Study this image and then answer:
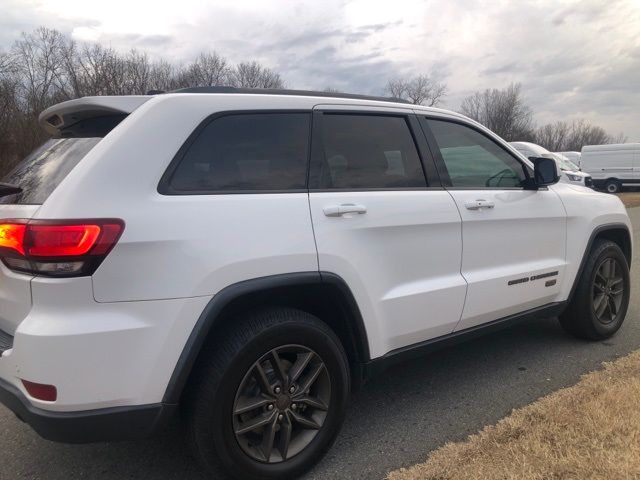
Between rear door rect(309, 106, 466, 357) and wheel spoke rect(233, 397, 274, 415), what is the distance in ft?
2.23

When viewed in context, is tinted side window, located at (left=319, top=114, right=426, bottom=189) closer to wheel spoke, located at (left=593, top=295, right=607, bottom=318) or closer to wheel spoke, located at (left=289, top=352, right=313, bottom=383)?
wheel spoke, located at (left=289, top=352, right=313, bottom=383)

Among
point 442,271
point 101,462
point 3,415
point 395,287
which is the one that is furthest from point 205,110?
point 3,415

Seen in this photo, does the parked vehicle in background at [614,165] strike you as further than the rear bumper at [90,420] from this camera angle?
Yes

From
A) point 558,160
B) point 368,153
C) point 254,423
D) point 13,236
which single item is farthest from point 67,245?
point 558,160

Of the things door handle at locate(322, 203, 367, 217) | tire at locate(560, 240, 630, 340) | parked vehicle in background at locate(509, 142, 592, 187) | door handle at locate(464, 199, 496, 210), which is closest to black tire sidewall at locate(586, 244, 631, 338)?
tire at locate(560, 240, 630, 340)

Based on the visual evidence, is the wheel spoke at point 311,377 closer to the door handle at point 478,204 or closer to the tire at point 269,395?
the tire at point 269,395

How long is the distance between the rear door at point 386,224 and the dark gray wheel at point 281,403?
40 cm

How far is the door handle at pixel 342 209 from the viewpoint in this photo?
104 inches

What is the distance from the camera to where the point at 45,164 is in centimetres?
247

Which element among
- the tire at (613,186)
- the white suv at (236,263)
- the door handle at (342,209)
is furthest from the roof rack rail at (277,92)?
the tire at (613,186)

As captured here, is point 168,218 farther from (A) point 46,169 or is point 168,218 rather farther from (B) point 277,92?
(B) point 277,92

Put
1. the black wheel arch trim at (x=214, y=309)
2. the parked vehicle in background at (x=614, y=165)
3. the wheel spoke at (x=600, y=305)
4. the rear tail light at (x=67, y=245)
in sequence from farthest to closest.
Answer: the parked vehicle in background at (x=614, y=165) → the wheel spoke at (x=600, y=305) → the black wheel arch trim at (x=214, y=309) → the rear tail light at (x=67, y=245)

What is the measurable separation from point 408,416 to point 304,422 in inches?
36.5

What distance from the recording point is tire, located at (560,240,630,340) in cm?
423
